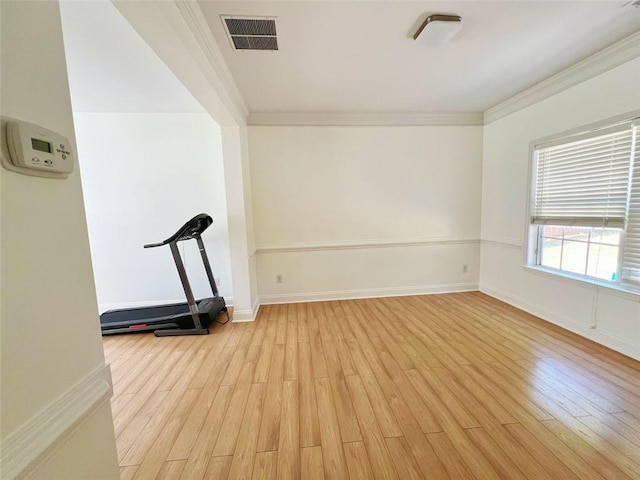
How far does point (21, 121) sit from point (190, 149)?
307 cm

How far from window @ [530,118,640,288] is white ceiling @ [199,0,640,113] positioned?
2.57 feet

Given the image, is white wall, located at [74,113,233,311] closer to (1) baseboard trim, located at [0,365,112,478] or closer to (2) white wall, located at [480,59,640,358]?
(1) baseboard trim, located at [0,365,112,478]

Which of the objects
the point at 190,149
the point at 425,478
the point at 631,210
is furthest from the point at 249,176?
the point at 631,210

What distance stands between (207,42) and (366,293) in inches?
129

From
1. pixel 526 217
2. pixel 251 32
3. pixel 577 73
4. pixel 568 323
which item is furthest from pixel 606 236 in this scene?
pixel 251 32

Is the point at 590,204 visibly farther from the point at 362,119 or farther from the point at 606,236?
the point at 362,119

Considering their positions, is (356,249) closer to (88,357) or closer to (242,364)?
(242,364)

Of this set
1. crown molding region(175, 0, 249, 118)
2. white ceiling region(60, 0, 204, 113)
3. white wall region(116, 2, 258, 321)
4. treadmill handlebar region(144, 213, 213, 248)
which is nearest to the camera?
white wall region(116, 2, 258, 321)

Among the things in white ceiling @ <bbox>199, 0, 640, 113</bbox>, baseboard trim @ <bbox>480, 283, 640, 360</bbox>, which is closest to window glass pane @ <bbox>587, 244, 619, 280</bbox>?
baseboard trim @ <bbox>480, 283, 640, 360</bbox>

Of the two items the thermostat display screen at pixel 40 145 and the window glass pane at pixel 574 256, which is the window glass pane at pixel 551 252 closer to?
the window glass pane at pixel 574 256

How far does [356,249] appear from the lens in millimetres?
3676

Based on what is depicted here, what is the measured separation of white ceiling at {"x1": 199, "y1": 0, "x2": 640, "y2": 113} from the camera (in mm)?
1663

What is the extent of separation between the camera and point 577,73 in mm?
2396

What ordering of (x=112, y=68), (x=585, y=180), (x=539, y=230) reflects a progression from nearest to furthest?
1. (x=112, y=68)
2. (x=585, y=180)
3. (x=539, y=230)
